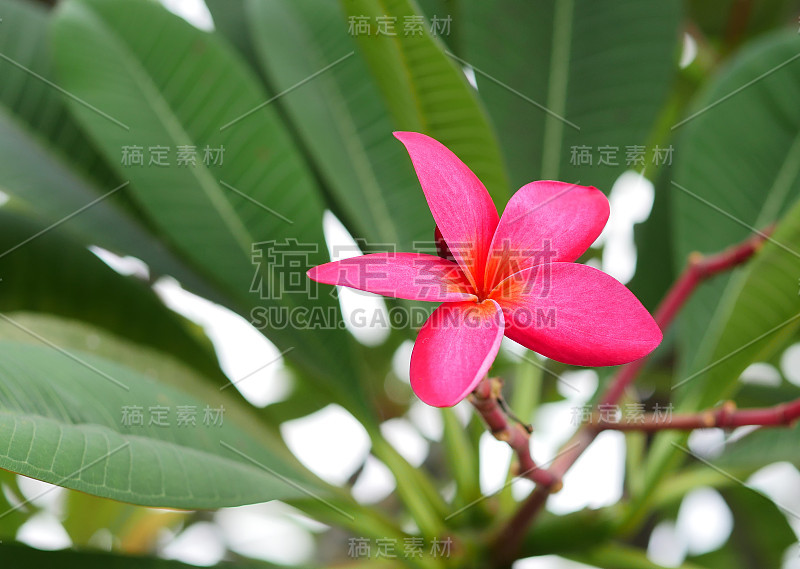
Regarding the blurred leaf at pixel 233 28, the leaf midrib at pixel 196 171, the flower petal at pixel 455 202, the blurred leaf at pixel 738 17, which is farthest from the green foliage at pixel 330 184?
the blurred leaf at pixel 738 17

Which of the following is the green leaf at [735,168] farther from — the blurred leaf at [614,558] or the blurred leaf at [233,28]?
the blurred leaf at [233,28]

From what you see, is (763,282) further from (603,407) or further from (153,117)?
(153,117)

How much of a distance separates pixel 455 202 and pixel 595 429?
290 mm

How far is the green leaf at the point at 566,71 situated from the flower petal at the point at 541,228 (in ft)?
1.32

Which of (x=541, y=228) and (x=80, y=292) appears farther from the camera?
(x=80, y=292)

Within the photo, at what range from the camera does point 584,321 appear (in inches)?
12.3

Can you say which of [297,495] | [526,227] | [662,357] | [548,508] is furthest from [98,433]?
[662,357]

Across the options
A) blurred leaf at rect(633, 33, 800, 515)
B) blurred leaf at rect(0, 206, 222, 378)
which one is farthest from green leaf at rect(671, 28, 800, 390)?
blurred leaf at rect(0, 206, 222, 378)

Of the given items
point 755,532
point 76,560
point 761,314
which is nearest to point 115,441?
point 76,560

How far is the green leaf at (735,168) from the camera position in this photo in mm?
770

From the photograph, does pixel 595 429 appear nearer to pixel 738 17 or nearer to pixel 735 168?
pixel 735 168

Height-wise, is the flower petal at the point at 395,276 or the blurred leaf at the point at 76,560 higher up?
the flower petal at the point at 395,276

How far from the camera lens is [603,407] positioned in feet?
1.87

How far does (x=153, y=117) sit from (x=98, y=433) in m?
0.39
